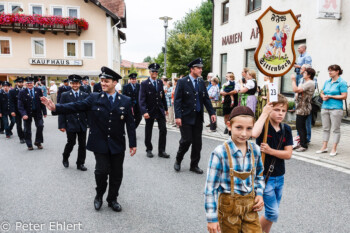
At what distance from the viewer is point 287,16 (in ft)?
10.4

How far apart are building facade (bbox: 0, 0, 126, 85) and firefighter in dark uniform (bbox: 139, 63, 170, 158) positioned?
22.3 metres

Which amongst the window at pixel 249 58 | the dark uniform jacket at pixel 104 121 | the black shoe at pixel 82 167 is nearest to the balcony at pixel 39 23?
the window at pixel 249 58

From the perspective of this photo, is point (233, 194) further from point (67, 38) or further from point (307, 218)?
point (67, 38)

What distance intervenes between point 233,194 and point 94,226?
2.16 metres

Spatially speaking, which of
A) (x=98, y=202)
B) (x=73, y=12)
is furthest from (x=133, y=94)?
(x=73, y=12)

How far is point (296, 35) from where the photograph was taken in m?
12.7

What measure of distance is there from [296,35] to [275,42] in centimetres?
1076

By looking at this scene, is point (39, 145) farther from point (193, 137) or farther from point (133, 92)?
point (193, 137)

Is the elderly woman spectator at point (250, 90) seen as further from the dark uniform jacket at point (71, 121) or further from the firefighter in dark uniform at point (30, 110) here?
the firefighter in dark uniform at point (30, 110)

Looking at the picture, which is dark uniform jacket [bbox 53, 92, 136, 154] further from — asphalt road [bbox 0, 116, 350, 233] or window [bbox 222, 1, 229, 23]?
window [bbox 222, 1, 229, 23]

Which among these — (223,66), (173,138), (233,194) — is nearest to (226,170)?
(233,194)

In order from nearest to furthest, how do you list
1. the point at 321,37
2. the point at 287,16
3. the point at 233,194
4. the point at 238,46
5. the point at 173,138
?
the point at 233,194 < the point at 287,16 < the point at 173,138 < the point at 321,37 < the point at 238,46

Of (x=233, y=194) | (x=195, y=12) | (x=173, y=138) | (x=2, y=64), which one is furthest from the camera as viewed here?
(x=195, y=12)

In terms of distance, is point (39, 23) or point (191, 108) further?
point (39, 23)
